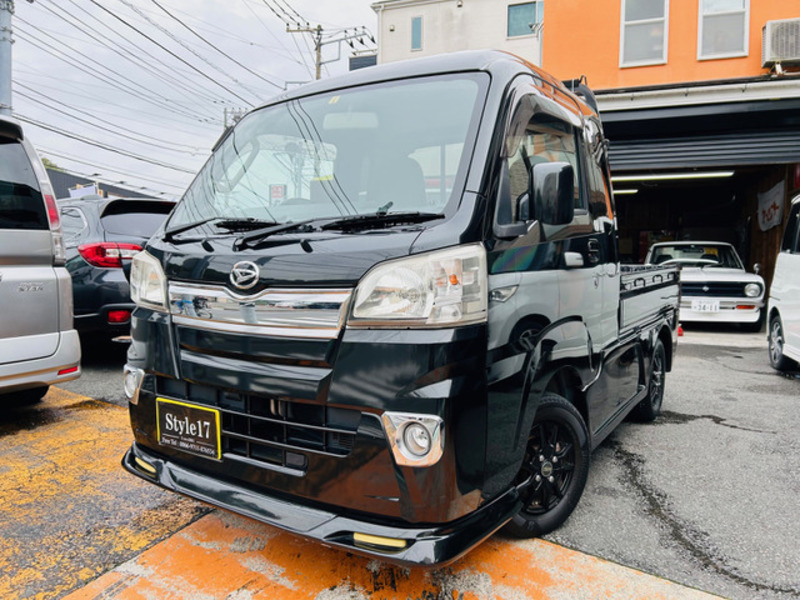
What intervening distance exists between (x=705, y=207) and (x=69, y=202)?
1644 centimetres

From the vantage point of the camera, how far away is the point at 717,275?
32.1 ft

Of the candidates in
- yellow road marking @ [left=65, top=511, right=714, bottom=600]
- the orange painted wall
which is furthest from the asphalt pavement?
the orange painted wall

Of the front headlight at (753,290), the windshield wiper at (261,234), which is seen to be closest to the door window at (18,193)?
the windshield wiper at (261,234)

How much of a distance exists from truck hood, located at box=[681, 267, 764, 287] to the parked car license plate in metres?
0.38

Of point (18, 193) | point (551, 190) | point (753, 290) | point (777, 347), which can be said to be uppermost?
point (18, 193)

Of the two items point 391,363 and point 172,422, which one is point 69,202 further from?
point 391,363

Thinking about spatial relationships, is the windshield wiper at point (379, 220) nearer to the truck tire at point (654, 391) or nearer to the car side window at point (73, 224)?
the truck tire at point (654, 391)

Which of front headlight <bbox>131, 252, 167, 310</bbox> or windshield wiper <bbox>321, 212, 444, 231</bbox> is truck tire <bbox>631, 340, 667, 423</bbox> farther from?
front headlight <bbox>131, 252, 167, 310</bbox>

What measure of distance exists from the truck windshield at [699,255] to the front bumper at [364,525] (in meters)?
10.1

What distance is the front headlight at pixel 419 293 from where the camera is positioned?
5.79 feet

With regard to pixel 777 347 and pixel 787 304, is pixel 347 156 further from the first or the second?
pixel 777 347

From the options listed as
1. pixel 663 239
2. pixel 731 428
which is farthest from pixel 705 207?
pixel 731 428

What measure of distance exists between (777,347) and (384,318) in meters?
6.49

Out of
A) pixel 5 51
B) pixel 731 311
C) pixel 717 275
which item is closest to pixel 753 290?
pixel 731 311
